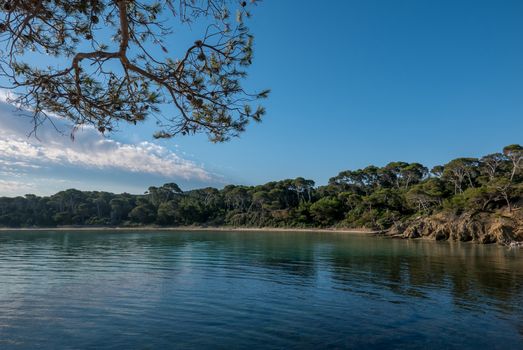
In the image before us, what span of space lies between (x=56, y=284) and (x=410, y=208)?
71.2 metres

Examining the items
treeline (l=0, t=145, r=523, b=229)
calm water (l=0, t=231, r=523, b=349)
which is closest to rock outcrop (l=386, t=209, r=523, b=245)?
treeline (l=0, t=145, r=523, b=229)

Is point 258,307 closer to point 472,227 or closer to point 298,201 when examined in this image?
point 472,227

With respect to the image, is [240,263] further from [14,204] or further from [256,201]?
[14,204]

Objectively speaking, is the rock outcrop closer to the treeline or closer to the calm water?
the treeline

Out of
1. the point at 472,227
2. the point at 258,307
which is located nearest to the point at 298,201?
the point at 472,227

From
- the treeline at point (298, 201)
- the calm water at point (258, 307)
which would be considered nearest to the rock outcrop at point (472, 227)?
the treeline at point (298, 201)

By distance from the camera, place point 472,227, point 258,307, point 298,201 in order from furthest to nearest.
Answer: point 298,201 → point 472,227 → point 258,307

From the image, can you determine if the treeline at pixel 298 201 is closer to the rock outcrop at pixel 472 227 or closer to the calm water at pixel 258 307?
the rock outcrop at pixel 472 227

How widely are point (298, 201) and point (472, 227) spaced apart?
5867 cm

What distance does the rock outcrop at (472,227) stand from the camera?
44.9 m

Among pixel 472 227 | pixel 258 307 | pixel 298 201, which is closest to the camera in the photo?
pixel 258 307

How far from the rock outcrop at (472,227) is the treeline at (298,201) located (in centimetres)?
381

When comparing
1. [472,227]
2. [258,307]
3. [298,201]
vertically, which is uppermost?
[298,201]

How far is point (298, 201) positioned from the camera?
105 meters
